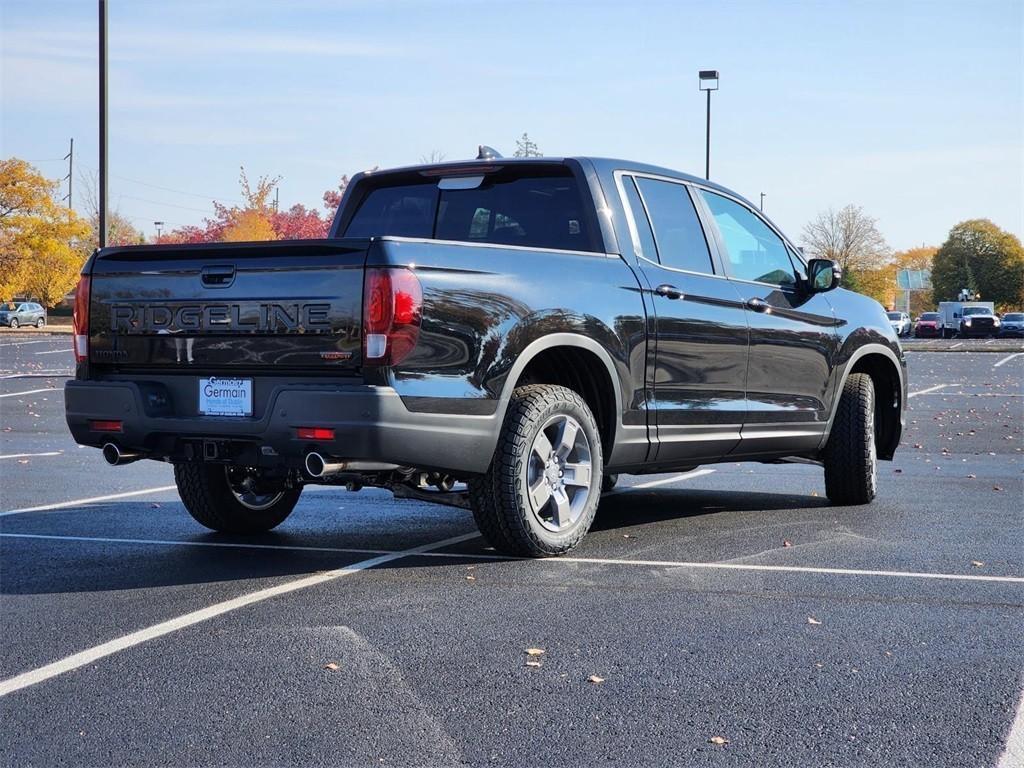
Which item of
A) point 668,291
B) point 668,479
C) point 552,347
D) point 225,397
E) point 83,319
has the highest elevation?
point 668,291

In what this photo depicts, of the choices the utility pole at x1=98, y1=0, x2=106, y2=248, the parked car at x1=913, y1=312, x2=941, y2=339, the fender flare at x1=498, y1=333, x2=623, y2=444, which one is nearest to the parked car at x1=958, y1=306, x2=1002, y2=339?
the parked car at x1=913, y1=312, x2=941, y2=339

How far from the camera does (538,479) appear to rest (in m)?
6.83

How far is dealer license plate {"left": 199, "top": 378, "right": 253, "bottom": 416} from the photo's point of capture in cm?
634

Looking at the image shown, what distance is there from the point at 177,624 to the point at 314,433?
1.07 metres

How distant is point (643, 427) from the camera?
742 cm

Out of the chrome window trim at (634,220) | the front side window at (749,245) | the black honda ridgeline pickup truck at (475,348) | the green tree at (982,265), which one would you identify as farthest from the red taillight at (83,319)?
the green tree at (982,265)

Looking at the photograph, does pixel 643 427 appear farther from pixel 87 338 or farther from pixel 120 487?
pixel 120 487

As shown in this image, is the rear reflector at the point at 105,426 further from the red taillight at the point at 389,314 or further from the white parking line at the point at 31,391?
the white parking line at the point at 31,391

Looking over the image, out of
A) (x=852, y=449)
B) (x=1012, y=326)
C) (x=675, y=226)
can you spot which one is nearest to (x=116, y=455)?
(x=675, y=226)

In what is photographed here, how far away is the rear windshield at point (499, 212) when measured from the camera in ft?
24.7

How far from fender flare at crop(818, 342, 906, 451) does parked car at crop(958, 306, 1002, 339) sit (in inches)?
2655

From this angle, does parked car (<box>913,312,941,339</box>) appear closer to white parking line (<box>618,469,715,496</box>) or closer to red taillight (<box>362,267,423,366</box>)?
white parking line (<box>618,469,715,496</box>)

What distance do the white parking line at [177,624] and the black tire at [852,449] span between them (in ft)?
10.3

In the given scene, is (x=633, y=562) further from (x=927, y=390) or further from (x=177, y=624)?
(x=927, y=390)
